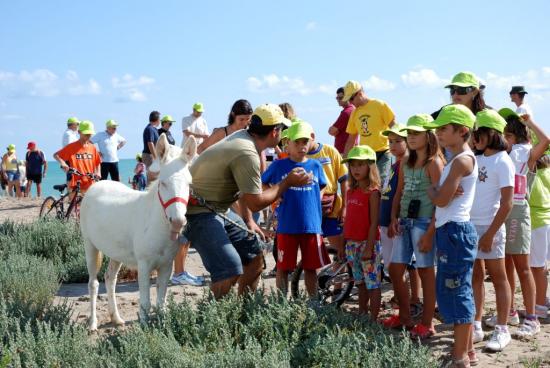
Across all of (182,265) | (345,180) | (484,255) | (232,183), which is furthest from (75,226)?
(484,255)

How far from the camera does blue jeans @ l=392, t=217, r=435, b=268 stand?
5.32 meters

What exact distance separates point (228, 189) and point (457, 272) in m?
1.95

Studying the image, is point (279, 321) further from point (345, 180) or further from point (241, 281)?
point (345, 180)

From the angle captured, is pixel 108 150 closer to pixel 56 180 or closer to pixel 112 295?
pixel 112 295

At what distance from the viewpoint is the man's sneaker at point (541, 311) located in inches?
239

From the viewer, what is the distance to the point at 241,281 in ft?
18.3

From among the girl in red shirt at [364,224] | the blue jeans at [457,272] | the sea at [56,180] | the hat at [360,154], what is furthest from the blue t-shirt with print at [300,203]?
the sea at [56,180]

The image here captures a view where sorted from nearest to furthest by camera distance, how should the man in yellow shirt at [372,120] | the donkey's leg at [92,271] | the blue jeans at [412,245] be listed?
the blue jeans at [412,245]
the donkey's leg at [92,271]
the man in yellow shirt at [372,120]

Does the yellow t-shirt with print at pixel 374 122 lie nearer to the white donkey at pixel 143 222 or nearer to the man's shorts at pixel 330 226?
the man's shorts at pixel 330 226

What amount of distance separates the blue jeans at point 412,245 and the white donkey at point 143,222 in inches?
79.5

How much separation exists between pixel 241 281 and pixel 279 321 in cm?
92

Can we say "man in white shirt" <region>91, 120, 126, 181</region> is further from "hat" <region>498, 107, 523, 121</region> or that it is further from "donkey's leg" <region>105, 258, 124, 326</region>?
"hat" <region>498, 107, 523, 121</region>

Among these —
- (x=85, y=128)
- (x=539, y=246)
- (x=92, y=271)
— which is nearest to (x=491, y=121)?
(x=539, y=246)

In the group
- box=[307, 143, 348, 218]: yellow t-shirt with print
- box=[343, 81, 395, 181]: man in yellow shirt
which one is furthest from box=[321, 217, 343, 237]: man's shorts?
box=[343, 81, 395, 181]: man in yellow shirt
